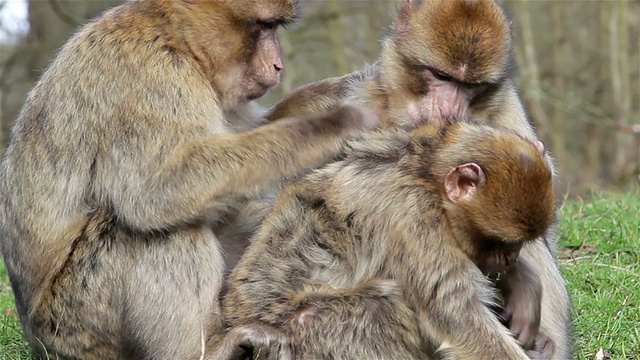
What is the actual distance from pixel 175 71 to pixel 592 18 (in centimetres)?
1547

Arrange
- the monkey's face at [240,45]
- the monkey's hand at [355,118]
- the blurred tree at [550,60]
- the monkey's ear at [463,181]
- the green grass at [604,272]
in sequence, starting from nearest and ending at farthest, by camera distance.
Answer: the monkey's ear at [463,181], the monkey's hand at [355,118], the monkey's face at [240,45], the green grass at [604,272], the blurred tree at [550,60]

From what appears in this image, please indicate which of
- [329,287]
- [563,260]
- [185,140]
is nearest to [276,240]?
[329,287]

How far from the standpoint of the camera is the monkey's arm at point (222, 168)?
4172 millimetres

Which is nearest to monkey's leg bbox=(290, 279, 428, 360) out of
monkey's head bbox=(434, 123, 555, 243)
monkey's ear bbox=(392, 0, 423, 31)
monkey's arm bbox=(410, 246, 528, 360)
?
monkey's arm bbox=(410, 246, 528, 360)

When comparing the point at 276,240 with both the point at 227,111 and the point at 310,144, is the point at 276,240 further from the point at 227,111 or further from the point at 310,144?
the point at 227,111

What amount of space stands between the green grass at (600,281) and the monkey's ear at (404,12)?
182cm

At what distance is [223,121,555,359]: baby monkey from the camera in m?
3.73

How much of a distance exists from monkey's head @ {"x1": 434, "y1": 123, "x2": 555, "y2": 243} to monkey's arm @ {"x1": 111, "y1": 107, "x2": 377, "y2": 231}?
0.66 m

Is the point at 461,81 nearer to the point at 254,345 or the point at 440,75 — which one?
the point at 440,75

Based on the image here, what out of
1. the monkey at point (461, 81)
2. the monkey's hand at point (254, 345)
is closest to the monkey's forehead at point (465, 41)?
the monkey at point (461, 81)

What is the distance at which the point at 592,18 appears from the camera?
18359 mm

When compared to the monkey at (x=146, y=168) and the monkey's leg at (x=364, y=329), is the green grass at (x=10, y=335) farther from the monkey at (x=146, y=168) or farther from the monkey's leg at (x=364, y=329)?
the monkey's leg at (x=364, y=329)

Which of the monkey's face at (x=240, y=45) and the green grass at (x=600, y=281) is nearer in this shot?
the monkey's face at (x=240, y=45)

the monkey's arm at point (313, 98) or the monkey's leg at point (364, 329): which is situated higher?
the monkey's arm at point (313, 98)
